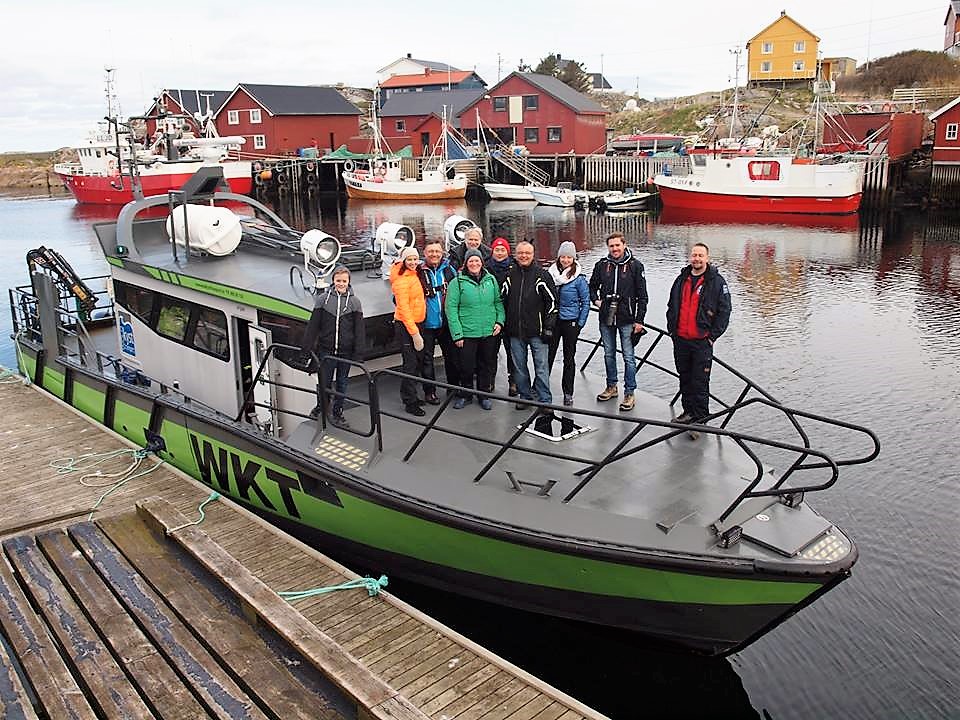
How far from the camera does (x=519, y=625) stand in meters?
7.67

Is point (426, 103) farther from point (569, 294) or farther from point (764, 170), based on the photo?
point (569, 294)

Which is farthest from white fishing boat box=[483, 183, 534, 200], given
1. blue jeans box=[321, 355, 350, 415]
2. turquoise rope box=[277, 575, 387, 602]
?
turquoise rope box=[277, 575, 387, 602]

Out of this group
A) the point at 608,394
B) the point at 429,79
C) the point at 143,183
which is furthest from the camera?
the point at 429,79

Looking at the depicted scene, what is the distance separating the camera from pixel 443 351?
27.4 ft

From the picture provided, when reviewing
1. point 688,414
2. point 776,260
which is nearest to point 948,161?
point 776,260

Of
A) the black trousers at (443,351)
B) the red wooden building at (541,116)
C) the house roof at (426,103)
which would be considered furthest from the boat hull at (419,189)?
the black trousers at (443,351)

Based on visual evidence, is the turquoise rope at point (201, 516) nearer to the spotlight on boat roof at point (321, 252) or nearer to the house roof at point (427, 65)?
the spotlight on boat roof at point (321, 252)

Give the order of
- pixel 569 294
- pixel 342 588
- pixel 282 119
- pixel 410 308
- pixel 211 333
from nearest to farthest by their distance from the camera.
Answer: pixel 342 588
pixel 410 308
pixel 569 294
pixel 211 333
pixel 282 119

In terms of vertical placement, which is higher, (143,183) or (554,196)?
(143,183)

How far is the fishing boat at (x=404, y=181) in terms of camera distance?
179ft

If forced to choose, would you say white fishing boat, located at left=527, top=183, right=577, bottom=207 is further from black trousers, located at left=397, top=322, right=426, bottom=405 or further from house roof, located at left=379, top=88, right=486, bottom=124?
black trousers, located at left=397, top=322, right=426, bottom=405

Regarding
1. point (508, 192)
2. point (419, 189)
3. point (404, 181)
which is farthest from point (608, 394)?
point (404, 181)

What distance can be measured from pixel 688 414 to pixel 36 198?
223ft

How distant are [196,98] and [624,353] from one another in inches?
2939
